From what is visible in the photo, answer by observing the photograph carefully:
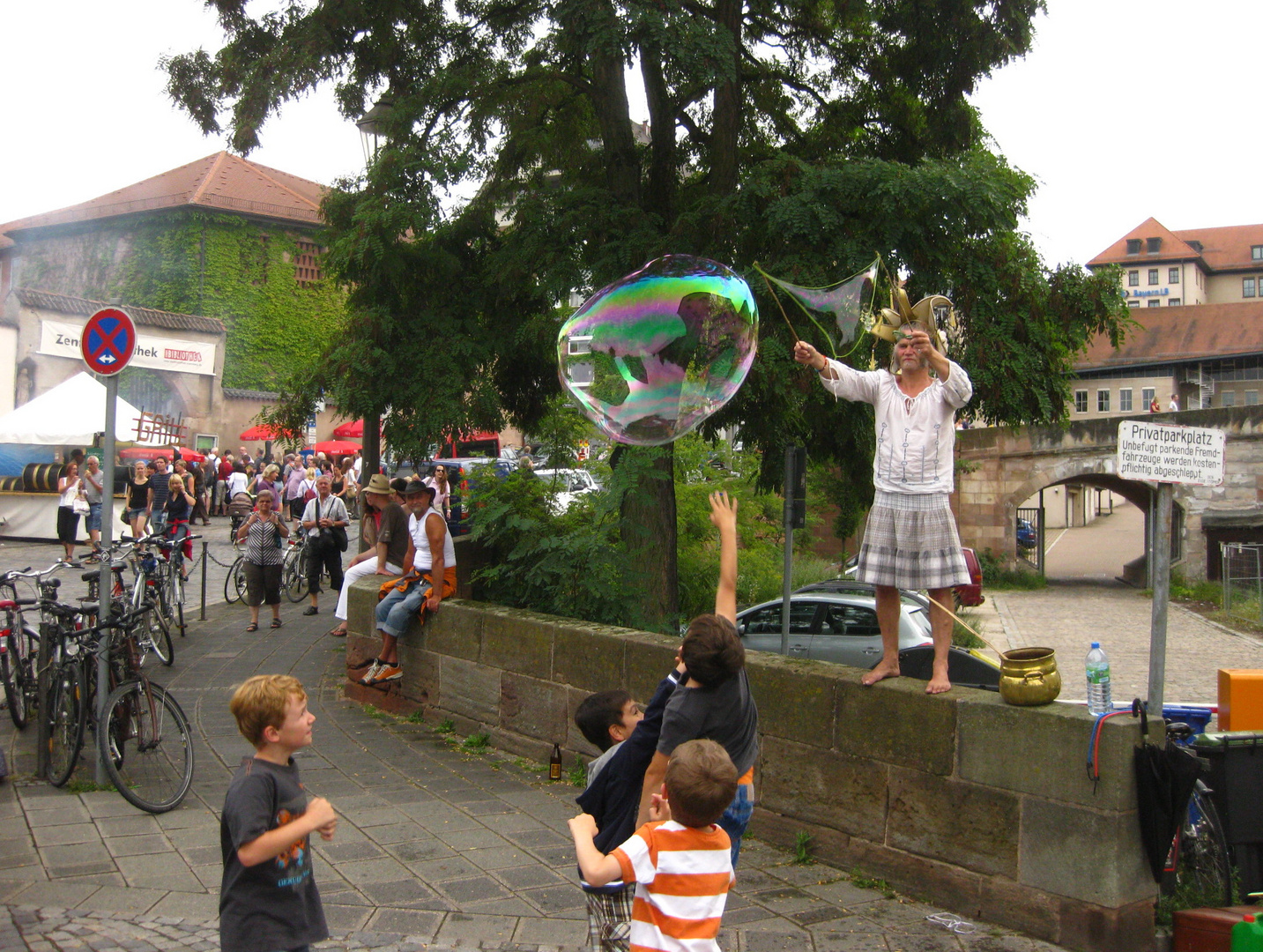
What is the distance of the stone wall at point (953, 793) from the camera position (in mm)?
4797

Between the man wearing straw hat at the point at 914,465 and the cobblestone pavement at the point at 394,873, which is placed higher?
the man wearing straw hat at the point at 914,465

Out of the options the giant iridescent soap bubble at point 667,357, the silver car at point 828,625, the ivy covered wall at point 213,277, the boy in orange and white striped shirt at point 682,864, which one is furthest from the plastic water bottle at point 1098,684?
the ivy covered wall at point 213,277

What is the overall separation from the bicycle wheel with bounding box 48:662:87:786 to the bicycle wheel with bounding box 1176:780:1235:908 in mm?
6092

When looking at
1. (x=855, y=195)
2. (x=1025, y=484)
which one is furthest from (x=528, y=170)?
Result: (x=1025, y=484)

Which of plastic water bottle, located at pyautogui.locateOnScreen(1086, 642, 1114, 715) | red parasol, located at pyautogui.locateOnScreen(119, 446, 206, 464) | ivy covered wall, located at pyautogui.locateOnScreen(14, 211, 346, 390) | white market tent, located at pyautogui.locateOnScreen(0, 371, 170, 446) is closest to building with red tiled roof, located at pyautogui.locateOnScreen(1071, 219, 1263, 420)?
ivy covered wall, located at pyautogui.locateOnScreen(14, 211, 346, 390)

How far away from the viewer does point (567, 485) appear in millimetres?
10594

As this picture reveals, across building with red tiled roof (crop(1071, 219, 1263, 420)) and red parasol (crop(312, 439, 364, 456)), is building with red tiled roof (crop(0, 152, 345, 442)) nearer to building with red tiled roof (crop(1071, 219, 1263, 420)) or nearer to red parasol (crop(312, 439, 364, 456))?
red parasol (crop(312, 439, 364, 456))

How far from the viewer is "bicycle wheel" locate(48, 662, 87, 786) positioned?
6.99 m

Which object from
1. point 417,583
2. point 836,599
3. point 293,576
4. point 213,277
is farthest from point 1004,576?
point 213,277

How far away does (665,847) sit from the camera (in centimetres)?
311

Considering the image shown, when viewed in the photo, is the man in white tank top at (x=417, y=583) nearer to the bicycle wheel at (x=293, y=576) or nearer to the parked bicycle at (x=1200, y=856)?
the parked bicycle at (x=1200, y=856)

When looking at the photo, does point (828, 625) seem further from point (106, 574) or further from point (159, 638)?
point (106, 574)

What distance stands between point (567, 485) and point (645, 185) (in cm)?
347

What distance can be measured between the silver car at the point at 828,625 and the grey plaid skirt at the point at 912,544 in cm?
701
